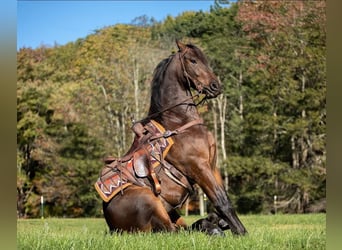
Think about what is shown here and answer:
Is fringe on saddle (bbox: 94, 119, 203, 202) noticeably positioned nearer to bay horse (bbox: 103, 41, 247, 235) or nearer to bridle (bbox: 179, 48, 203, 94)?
bay horse (bbox: 103, 41, 247, 235)

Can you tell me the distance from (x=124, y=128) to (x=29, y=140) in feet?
18.4

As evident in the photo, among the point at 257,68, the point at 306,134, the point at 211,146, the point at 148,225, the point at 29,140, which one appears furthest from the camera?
the point at 29,140

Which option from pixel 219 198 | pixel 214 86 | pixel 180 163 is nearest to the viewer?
pixel 219 198

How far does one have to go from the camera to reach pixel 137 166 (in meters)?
5.54

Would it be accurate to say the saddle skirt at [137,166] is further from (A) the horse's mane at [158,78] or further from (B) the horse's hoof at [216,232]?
(B) the horse's hoof at [216,232]

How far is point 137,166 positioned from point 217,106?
89.6 feet

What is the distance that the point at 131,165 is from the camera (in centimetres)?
557

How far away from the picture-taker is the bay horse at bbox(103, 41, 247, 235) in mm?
5266

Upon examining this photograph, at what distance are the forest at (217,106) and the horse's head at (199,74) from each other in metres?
19.6

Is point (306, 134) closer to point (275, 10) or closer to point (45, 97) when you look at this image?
point (275, 10)

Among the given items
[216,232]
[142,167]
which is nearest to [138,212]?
[142,167]

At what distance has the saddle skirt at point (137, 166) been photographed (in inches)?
215

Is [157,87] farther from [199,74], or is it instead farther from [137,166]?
[137,166]
